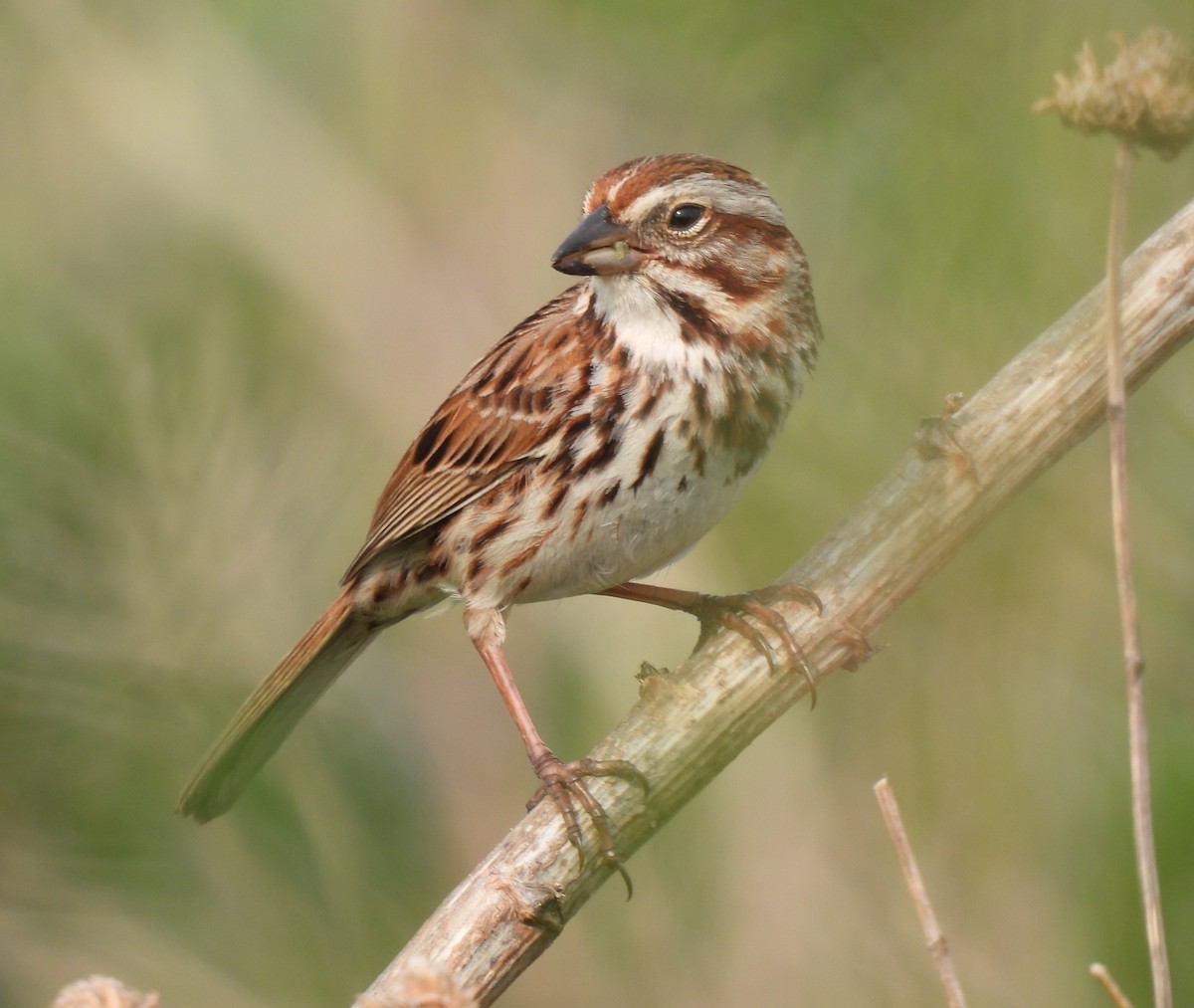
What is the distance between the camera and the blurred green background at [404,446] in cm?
212

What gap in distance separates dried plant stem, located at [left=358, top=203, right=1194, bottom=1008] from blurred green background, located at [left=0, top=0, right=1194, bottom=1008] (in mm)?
60

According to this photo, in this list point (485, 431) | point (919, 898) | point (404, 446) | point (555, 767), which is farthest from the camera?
point (404, 446)

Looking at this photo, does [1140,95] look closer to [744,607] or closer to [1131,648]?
[1131,648]

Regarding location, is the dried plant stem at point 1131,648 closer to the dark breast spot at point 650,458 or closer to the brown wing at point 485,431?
the dark breast spot at point 650,458

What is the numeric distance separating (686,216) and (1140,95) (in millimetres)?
1065

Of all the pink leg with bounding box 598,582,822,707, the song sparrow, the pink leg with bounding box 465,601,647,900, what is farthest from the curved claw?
the pink leg with bounding box 598,582,822,707

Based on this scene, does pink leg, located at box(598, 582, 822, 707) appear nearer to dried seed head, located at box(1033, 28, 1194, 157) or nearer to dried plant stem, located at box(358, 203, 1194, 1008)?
dried plant stem, located at box(358, 203, 1194, 1008)

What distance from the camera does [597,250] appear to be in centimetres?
268

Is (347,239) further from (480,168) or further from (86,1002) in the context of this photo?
(86,1002)

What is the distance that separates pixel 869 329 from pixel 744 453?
556mm

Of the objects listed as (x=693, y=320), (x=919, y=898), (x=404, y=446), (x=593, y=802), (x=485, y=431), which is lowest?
(x=919, y=898)

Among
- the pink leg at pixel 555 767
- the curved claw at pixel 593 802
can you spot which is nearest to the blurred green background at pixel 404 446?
the pink leg at pixel 555 767

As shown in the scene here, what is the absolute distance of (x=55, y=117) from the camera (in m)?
3.71

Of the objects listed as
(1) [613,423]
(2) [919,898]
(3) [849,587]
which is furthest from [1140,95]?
(1) [613,423]
